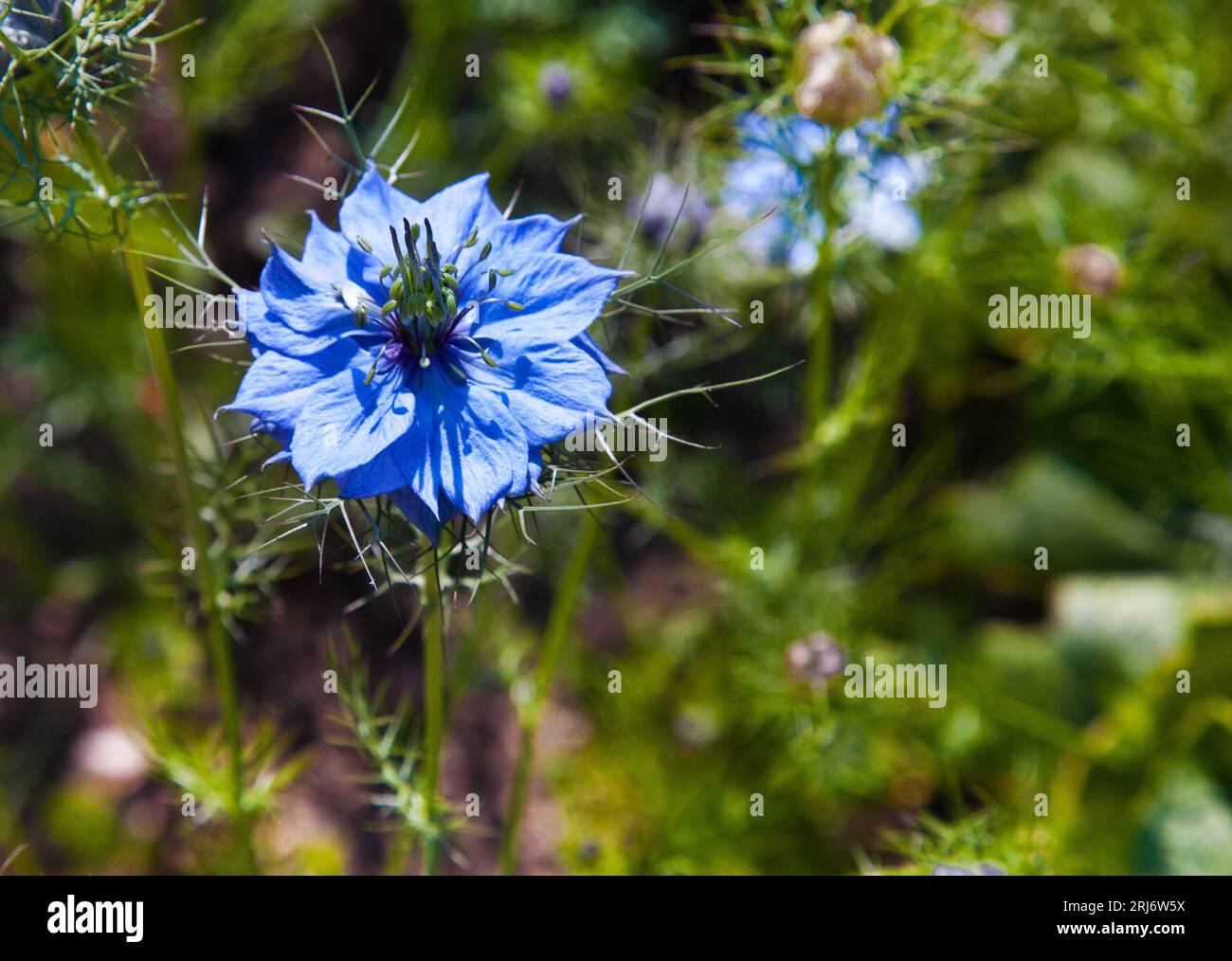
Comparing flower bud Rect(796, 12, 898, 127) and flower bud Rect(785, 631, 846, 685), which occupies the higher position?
flower bud Rect(796, 12, 898, 127)

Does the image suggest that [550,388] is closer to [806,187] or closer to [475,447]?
[475,447]

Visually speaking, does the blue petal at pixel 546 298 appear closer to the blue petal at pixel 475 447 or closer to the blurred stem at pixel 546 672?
the blue petal at pixel 475 447

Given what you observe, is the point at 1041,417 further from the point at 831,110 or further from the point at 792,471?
the point at 831,110

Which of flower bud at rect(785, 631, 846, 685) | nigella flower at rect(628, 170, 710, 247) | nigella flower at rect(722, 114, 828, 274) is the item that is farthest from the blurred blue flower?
flower bud at rect(785, 631, 846, 685)

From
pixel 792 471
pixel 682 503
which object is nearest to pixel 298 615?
pixel 682 503

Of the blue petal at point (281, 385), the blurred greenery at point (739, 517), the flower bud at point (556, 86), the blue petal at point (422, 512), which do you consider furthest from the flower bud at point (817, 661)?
the flower bud at point (556, 86)

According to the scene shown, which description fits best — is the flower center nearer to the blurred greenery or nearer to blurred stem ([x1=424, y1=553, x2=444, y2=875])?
blurred stem ([x1=424, y1=553, x2=444, y2=875])
